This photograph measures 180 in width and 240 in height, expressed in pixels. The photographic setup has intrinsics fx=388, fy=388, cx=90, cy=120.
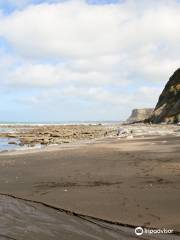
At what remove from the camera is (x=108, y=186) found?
10500 millimetres

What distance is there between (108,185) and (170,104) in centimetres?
7060

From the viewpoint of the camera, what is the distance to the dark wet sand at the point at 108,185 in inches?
311

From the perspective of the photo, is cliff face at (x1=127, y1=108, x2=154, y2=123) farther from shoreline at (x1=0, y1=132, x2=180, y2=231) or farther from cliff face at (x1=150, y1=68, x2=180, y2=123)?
shoreline at (x1=0, y1=132, x2=180, y2=231)

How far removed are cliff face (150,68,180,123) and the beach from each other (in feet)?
166

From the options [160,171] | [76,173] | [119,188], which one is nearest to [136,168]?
[160,171]

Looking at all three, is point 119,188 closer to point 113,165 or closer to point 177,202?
point 177,202

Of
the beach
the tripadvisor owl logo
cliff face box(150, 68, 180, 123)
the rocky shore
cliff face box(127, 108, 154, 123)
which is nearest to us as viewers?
the tripadvisor owl logo

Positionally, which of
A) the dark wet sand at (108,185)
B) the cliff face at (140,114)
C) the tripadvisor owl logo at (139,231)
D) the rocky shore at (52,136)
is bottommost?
the tripadvisor owl logo at (139,231)

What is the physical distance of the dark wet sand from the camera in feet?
25.9

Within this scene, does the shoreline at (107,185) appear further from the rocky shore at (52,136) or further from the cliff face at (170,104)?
the cliff face at (170,104)

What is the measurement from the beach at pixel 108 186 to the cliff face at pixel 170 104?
50711mm

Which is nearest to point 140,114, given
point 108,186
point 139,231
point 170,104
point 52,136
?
point 170,104

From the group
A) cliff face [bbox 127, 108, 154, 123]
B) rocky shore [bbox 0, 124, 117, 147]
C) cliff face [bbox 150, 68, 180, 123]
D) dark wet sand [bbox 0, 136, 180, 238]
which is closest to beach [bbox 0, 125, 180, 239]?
dark wet sand [bbox 0, 136, 180, 238]

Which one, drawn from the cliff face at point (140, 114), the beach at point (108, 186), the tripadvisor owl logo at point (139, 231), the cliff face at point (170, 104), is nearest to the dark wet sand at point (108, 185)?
the beach at point (108, 186)
